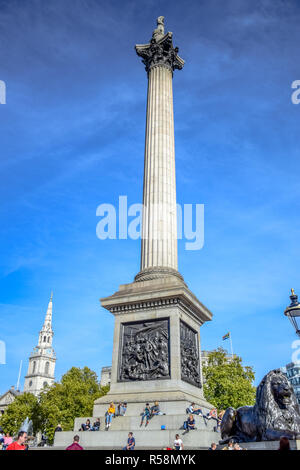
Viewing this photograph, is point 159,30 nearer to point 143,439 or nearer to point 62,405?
point 143,439

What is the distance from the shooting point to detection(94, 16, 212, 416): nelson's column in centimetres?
1750

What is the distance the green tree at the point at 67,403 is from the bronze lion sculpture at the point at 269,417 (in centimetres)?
4268

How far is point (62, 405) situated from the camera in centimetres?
5312

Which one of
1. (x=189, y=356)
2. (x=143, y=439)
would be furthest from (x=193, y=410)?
(x=189, y=356)

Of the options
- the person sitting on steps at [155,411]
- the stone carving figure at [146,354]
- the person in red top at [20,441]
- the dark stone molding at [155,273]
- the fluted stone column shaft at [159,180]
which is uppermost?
the fluted stone column shaft at [159,180]

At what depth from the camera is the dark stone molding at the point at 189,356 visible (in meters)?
18.2

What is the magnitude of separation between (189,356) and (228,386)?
27.9 metres

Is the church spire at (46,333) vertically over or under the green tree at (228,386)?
over

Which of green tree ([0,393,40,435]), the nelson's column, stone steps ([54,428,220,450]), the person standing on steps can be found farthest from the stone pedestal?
green tree ([0,393,40,435])

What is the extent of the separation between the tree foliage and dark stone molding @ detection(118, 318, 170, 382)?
121 ft

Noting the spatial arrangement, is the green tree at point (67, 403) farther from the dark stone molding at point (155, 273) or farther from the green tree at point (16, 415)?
the dark stone molding at point (155, 273)

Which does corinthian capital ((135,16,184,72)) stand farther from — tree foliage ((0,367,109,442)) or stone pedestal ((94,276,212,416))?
tree foliage ((0,367,109,442))

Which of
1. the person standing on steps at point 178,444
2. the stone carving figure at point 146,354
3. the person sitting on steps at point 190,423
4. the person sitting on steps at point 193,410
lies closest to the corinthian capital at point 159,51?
the stone carving figure at point 146,354
